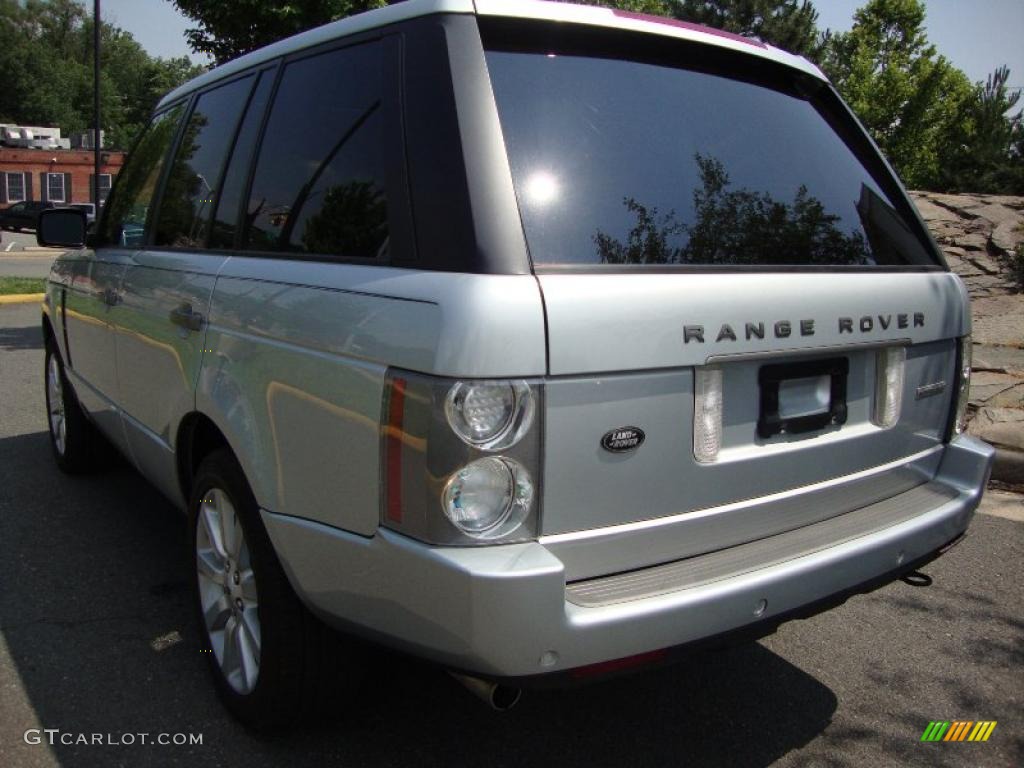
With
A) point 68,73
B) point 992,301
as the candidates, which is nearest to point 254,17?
point 992,301

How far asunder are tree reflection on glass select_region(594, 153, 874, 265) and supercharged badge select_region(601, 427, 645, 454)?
0.40 meters

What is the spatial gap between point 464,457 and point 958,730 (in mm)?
2044

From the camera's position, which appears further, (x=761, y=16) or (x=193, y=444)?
(x=761, y=16)

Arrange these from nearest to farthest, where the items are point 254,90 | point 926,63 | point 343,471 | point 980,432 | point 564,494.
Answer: point 564,494 < point 343,471 < point 254,90 < point 980,432 < point 926,63

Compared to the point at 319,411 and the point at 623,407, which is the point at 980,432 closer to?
the point at 623,407

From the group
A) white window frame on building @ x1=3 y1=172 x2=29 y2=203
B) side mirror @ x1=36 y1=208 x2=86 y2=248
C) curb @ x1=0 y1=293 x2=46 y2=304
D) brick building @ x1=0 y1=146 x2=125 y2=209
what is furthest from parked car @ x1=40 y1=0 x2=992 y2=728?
white window frame on building @ x1=3 y1=172 x2=29 y2=203

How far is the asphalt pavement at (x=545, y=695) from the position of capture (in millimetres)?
2574

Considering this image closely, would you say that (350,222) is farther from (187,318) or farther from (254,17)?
(254,17)

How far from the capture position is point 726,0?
113 ft

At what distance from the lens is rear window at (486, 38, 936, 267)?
6.73 ft

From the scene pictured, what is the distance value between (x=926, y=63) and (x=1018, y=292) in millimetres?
28927

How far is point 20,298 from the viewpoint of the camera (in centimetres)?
1428

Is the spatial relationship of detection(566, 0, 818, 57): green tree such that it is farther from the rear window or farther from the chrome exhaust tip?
the chrome exhaust tip

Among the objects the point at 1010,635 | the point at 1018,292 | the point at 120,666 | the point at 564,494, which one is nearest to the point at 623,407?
the point at 564,494
